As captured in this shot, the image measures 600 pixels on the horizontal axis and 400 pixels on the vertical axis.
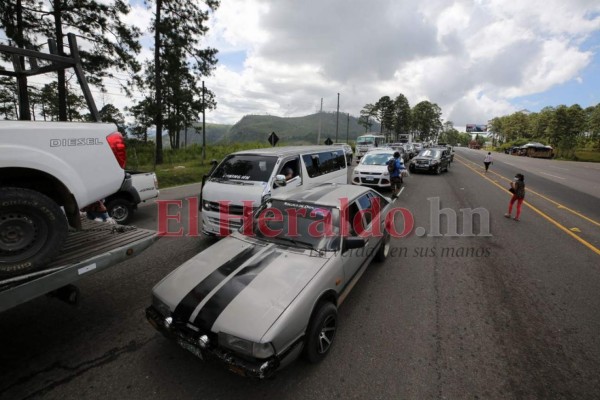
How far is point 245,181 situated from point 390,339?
4.20 metres

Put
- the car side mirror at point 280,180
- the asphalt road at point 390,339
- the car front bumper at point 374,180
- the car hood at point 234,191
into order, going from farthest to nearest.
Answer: the car front bumper at point 374,180 < the car side mirror at point 280,180 < the car hood at point 234,191 < the asphalt road at point 390,339

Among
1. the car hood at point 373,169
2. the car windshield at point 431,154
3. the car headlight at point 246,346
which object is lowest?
the car headlight at point 246,346

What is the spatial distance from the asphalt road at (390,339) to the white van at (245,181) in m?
0.89

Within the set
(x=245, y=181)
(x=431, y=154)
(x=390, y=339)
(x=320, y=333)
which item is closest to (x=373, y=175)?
(x=245, y=181)

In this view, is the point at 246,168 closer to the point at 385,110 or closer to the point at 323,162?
the point at 323,162

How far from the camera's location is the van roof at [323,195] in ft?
14.3

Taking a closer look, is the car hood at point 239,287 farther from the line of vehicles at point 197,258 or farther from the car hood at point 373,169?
the car hood at point 373,169

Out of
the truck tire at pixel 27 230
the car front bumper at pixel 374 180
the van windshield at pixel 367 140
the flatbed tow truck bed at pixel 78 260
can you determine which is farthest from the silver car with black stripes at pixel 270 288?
the van windshield at pixel 367 140

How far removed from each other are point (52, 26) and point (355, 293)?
19.5m

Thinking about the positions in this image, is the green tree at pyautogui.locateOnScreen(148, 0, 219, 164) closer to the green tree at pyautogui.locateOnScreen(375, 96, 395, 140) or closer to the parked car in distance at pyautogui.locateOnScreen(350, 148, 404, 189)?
the parked car in distance at pyautogui.locateOnScreen(350, 148, 404, 189)

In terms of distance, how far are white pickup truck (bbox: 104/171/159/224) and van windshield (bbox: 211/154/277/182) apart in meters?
2.72

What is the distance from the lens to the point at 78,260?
2865 millimetres

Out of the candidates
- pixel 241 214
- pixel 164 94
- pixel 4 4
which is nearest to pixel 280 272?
pixel 241 214

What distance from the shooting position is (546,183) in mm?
17203
